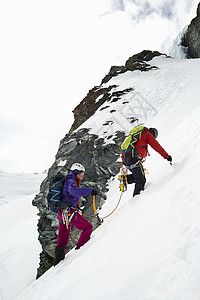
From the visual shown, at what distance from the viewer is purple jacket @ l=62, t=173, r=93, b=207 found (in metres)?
3.91

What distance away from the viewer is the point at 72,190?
3.95m

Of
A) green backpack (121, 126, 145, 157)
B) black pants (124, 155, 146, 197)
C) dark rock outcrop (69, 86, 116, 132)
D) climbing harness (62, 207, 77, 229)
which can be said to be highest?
dark rock outcrop (69, 86, 116, 132)

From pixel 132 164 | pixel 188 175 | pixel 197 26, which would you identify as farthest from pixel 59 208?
pixel 197 26

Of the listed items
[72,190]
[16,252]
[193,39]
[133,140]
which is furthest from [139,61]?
[16,252]

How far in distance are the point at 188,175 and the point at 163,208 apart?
0.76 metres

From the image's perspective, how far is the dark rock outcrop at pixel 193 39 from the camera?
29169 mm

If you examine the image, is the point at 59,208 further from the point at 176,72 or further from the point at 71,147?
the point at 176,72

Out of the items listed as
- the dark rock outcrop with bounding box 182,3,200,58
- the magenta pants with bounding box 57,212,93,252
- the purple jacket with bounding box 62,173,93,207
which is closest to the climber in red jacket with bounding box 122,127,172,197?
the purple jacket with bounding box 62,173,93,207

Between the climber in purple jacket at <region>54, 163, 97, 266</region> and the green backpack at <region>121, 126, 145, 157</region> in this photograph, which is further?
the green backpack at <region>121, 126, 145, 157</region>

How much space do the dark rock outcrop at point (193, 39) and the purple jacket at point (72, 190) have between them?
36261mm

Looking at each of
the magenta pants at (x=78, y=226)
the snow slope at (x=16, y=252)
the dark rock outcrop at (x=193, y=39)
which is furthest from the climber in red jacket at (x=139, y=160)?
the dark rock outcrop at (x=193, y=39)

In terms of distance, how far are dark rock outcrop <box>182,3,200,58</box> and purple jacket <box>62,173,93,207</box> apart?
119ft

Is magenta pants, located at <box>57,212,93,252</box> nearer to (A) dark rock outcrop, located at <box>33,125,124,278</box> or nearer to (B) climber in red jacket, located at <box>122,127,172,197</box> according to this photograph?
(B) climber in red jacket, located at <box>122,127,172,197</box>

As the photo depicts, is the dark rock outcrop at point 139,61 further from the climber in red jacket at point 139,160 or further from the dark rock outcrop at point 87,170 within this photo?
the climber in red jacket at point 139,160
